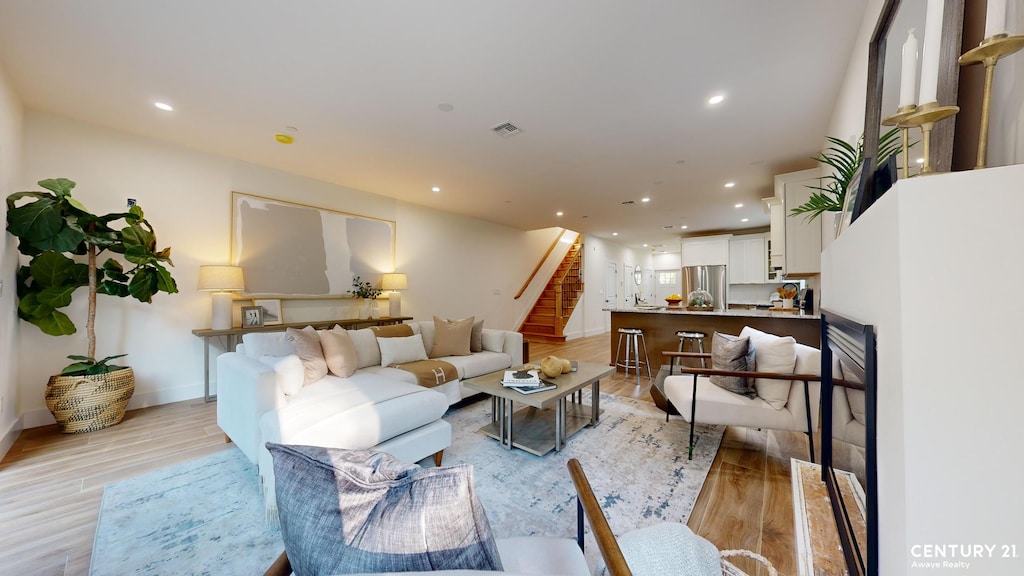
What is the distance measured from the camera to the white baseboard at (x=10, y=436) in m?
2.38

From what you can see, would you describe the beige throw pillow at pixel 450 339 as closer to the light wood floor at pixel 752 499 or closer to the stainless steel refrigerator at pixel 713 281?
the light wood floor at pixel 752 499

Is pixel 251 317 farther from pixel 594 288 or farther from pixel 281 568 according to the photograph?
pixel 594 288

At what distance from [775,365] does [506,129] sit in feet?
9.11

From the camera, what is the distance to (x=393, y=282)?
510 cm

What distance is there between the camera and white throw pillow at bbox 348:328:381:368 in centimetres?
324

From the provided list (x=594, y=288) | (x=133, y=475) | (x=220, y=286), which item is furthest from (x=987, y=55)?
(x=594, y=288)

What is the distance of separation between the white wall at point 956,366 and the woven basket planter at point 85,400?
463 centimetres

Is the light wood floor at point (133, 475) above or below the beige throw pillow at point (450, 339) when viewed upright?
below

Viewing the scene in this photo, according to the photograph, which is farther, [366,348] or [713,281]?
[713,281]

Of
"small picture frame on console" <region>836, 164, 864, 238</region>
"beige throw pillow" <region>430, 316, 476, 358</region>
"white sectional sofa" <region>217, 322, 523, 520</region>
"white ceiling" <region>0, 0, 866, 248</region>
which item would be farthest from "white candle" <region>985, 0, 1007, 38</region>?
"beige throw pillow" <region>430, 316, 476, 358</region>

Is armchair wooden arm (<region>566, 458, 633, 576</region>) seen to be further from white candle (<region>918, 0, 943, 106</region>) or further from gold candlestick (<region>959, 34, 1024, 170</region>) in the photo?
white candle (<region>918, 0, 943, 106</region>)

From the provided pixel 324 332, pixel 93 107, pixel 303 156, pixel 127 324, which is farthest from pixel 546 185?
pixel 127 324

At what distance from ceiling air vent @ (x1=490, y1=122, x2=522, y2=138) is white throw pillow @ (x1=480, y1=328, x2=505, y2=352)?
2186 mm

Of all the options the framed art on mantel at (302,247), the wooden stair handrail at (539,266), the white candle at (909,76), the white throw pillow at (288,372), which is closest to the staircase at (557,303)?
the wooden stair handrail at (539,266)
